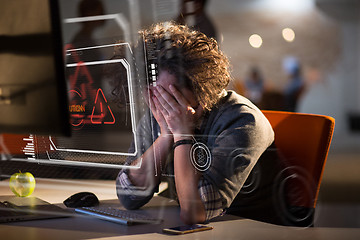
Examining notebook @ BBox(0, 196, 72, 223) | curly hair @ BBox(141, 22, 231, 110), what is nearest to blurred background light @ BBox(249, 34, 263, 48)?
curly hair @ BBox(141, 22, 231, 110)

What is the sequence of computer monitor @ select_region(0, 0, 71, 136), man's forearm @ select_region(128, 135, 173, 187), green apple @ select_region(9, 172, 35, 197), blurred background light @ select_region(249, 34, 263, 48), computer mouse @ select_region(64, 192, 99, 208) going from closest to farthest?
computer monitor @ select_region(0, 0, 71, 136), man's forearm @ select_region(128, 135, 173, 187), computer mouse @ select_region(64, 192, 99, 208), green apple @ select_region(9, 172, 35, 197), blurred background light @ select_region(249, 34, 263, 48)

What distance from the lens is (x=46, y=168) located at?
1.13 meters

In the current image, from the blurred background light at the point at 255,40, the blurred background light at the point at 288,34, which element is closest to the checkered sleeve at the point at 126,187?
the blurred background light at the point at 255,40

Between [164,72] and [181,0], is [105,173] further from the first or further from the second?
[181,0]

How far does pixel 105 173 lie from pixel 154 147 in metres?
0.16

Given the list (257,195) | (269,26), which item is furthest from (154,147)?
(269,26)

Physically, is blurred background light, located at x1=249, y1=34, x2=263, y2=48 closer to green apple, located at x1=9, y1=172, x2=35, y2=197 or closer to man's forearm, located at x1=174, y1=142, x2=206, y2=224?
man's forearm, located at x1=174, y1=142, x2=206, y2=224

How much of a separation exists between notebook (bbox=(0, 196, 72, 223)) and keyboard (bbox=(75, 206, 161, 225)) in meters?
0.06

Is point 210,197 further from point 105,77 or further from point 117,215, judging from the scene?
point 105,77

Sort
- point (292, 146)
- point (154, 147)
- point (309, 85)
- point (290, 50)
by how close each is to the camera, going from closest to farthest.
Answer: point (154, 147) < point (292, 146) < point (309, 85) < point (290, 50)

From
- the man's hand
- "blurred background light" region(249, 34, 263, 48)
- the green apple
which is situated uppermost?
"blurred background light" region(249, 34, 263, 48)

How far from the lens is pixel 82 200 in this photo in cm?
110

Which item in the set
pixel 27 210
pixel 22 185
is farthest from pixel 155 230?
pixel 22 185

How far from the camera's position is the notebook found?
1013mm
